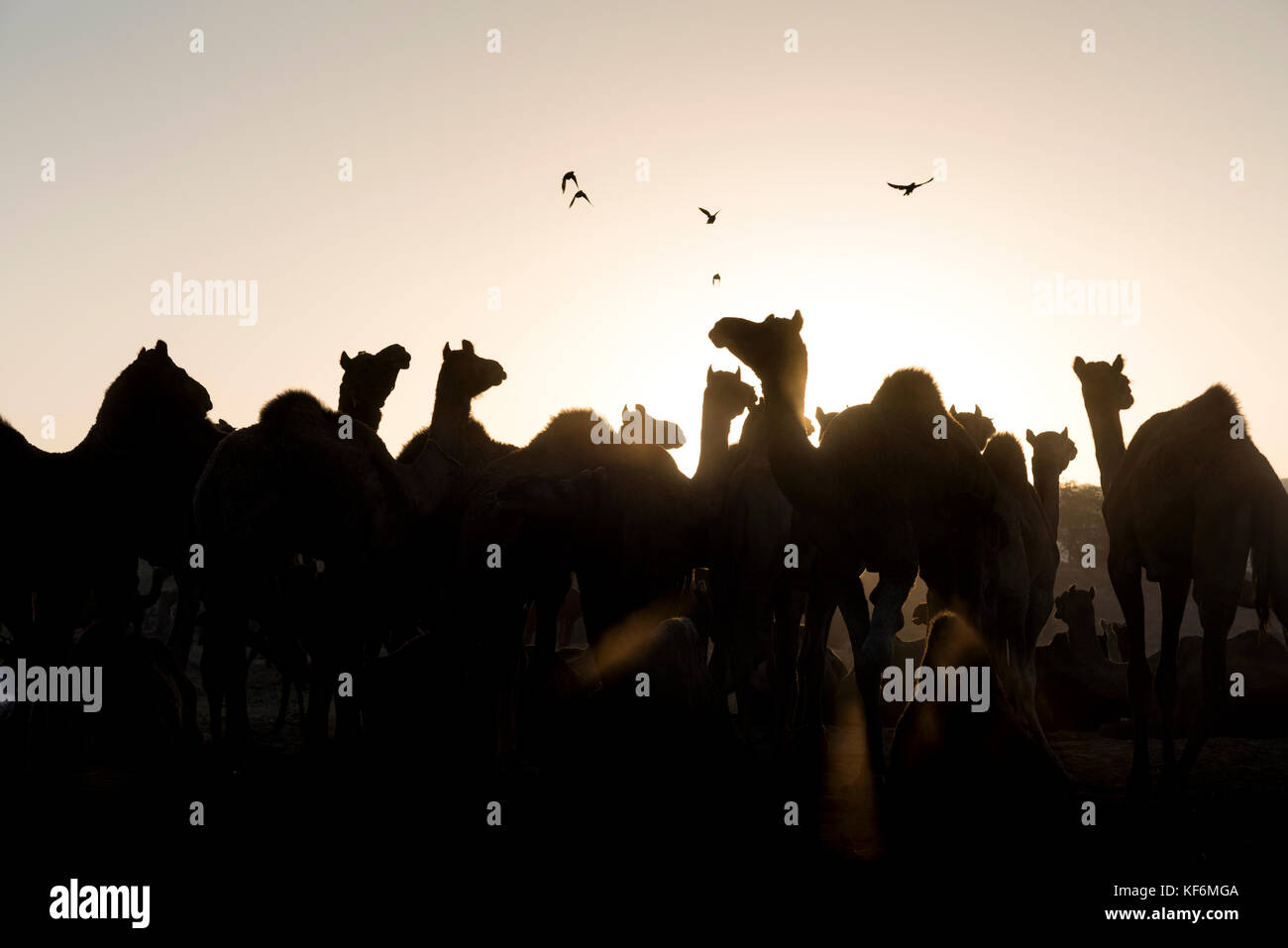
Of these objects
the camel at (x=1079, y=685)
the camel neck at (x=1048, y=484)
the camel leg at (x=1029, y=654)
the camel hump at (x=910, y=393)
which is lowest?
the camel at (x=1079, y=685)

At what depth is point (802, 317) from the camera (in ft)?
27.8

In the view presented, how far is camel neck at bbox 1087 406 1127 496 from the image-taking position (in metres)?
12.0

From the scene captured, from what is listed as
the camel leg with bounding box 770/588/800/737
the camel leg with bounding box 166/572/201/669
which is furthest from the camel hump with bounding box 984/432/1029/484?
the camel leg with bounding box 166/572/201/669

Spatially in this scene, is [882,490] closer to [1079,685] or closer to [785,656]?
[785,656]

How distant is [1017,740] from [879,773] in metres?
2.70

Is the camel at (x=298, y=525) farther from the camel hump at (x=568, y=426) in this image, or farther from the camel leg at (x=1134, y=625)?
the camel leg at (x=1134, y=625)

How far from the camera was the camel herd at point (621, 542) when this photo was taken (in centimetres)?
820

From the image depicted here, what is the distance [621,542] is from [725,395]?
3363mm

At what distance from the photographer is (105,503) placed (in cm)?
1177

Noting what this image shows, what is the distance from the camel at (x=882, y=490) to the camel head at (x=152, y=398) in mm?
7242

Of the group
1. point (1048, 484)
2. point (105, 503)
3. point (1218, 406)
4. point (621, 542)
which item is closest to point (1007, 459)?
point (1218, 406)

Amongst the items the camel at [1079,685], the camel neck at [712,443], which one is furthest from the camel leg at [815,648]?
the camel at [1079,685]
